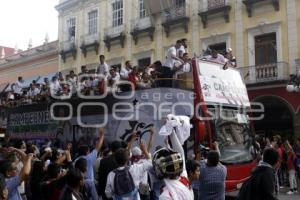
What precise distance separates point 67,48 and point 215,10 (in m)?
11.7

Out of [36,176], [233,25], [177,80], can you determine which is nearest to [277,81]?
[233,25]

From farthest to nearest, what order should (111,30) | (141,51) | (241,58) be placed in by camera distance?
1. (111,30)
2. (141,51)
3. (241,58)

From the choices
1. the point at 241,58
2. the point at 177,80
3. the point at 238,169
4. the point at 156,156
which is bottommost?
the point at 238,169

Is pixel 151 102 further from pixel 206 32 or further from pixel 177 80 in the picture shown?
pixel 206 32

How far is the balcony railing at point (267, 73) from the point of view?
59.8 feet

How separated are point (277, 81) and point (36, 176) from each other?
14.0 metres

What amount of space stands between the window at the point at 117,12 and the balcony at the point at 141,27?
1.38 metres

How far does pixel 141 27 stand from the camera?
79.3ft

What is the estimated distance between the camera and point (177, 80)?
10531mm

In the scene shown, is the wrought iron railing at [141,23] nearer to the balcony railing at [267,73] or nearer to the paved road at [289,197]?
the balcony railing at [267,73]

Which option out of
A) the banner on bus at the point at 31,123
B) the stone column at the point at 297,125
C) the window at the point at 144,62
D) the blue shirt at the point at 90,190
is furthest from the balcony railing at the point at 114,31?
the blue shirt at the point at 90,190

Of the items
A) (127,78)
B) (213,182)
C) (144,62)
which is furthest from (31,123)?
(144,62)

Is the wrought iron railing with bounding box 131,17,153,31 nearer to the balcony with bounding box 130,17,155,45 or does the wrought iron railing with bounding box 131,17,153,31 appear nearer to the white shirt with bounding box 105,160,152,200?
the balcony with bounding box 130,17,155,45

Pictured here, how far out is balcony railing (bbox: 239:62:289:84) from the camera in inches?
717
